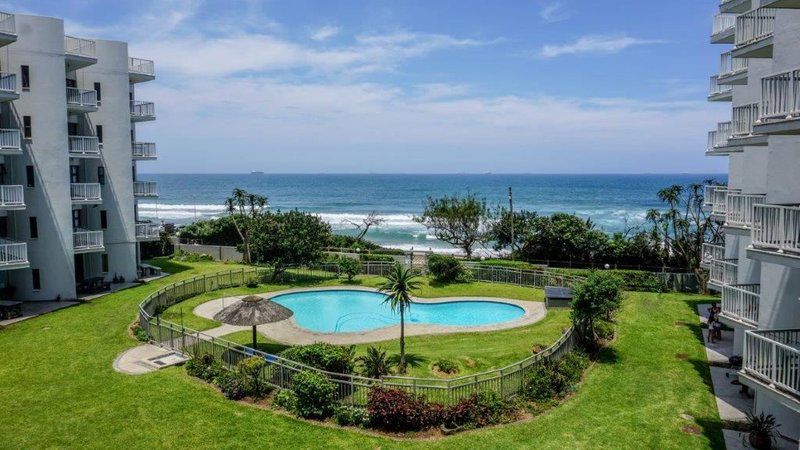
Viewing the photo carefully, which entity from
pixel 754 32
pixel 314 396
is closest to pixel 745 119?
pixel 754 32

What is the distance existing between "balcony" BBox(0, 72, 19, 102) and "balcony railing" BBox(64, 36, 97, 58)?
4971 mm

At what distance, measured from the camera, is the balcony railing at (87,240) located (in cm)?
3008

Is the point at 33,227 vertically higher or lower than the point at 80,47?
lower

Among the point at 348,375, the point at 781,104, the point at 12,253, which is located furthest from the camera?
the point at 12,253

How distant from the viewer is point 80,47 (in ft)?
101

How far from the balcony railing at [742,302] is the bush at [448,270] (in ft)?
62.1

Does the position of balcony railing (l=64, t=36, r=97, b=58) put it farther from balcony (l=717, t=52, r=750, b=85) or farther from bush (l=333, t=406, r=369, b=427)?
balcony (l=717, t=52, r=750, b=85)

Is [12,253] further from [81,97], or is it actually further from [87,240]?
[81,97]

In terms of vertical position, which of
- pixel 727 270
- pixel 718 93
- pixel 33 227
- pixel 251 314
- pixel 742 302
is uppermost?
pixel 718 93

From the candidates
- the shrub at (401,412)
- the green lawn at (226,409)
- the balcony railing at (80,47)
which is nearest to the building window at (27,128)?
the balcony railing at (80,47)

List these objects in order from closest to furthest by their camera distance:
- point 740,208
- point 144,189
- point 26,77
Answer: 1. point 740,208
2. point 26,77
3. point 144,189

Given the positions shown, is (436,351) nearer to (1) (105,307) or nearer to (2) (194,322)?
(2) (194,322)

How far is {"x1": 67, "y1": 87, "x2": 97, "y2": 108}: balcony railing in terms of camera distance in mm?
30091

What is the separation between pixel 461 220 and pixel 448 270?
11.2 meters
